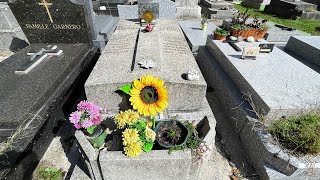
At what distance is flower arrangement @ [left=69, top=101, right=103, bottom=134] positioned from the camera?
326cm

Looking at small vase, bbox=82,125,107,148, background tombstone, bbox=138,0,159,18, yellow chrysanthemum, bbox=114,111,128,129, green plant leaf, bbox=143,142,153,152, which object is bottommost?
small vase, bbox=82,125,107,148

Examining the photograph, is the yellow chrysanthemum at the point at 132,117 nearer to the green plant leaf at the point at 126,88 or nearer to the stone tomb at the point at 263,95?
the green plant leaf at the point at 126,88

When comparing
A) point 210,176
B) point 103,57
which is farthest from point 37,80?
point 210,176

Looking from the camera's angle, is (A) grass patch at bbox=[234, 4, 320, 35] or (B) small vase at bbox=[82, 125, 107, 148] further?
(A) grass patch at bbox=[234, 4, 320, 35]

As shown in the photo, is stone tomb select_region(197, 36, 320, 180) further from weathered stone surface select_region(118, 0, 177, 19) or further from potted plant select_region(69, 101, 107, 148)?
weathered stone surface select_region(118, 0, 177, 19)

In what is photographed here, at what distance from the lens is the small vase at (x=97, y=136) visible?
3.44 meters

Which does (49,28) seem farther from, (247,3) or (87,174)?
(247,3)

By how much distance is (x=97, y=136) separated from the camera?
353 cm

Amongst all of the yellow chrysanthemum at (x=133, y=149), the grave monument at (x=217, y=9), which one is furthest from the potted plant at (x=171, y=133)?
the grave monument at (x=217, y=9)

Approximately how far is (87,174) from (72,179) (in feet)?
0.83

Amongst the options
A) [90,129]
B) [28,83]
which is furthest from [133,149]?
[28,83]

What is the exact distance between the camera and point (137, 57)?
4.50 meters

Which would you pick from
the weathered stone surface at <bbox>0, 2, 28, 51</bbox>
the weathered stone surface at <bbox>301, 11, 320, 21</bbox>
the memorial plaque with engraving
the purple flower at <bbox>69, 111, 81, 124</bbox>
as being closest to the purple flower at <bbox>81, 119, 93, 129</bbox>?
the purple flower at <bbox>69, 111, 81, 124</bbox>

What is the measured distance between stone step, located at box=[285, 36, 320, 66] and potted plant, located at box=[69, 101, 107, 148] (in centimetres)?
614
